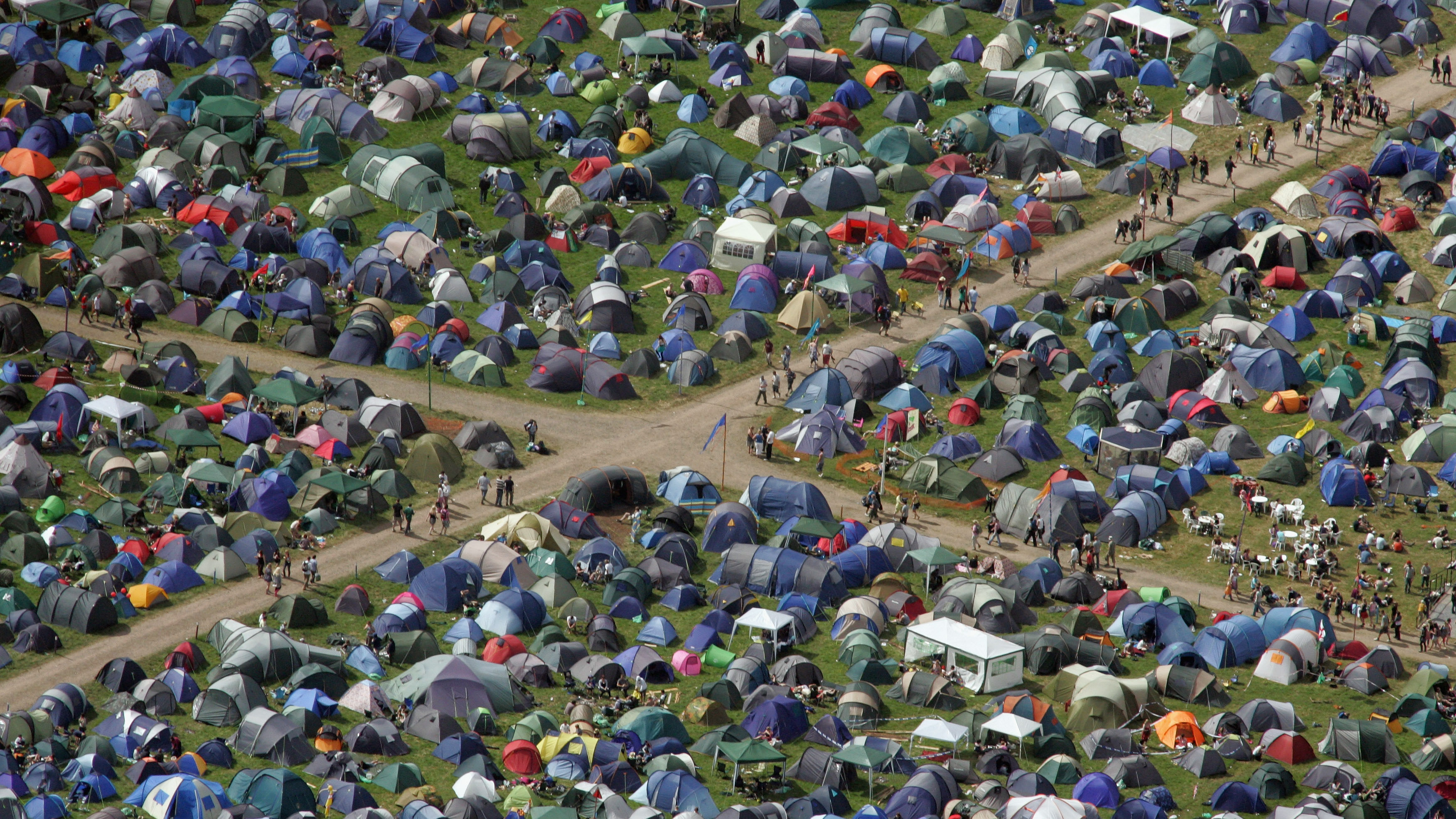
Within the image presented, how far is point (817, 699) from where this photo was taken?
227 ft

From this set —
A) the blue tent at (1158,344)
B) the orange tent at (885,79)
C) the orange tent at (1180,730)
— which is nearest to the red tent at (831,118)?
the orange tent at (885,79)

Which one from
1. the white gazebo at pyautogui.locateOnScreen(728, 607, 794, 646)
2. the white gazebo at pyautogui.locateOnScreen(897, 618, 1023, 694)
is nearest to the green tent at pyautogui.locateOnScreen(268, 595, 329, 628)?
the white gazebo at pyautogui.locateOnScreen(728, 607, 794, 646)

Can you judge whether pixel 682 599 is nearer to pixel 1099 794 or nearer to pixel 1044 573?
pixel 1044 573

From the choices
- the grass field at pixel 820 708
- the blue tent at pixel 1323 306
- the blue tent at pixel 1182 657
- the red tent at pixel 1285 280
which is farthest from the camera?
the red tent at pixel 1285 280

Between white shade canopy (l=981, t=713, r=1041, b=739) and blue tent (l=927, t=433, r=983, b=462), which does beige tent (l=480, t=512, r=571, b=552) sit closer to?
blue tent (l=927, t=433, r=983, b=462)

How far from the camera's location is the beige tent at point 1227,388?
90.6m

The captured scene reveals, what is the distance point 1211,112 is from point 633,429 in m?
41.3

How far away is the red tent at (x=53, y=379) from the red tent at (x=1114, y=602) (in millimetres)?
42303

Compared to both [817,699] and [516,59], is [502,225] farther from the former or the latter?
[817,699]

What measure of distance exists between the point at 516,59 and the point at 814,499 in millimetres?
43864

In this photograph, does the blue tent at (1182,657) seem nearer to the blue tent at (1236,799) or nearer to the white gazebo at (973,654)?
the white gazebo at (973,654)

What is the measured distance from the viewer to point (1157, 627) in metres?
73.3

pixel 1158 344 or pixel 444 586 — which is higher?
pixel 1158 344

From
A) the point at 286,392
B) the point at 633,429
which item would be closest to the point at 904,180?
the point at 633,429
